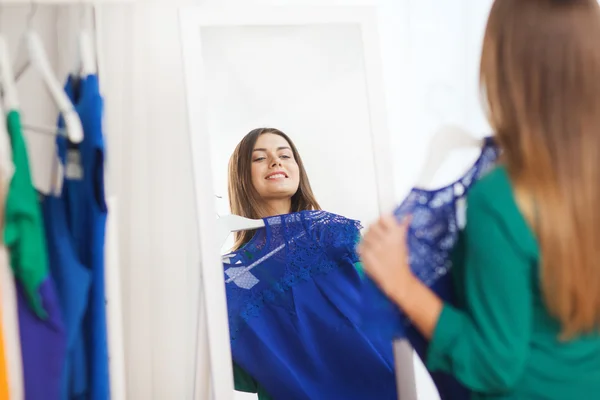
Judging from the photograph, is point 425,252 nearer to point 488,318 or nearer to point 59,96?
point 488,318

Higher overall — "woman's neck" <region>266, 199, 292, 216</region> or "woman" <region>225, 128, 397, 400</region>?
"woman's neck" <region>266, 199, 292, 216</region>

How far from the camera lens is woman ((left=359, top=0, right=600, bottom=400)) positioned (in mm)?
980

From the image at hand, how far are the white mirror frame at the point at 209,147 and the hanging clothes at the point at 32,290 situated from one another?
14.8 inches

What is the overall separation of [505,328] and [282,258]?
0.74 metres

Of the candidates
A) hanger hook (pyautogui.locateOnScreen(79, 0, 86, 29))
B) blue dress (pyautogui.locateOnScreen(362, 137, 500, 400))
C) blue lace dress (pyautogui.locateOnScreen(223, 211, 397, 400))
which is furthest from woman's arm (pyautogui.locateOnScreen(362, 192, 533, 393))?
hanger hook (pyautogui.locateOnScreen(79, 0, 86, 29))

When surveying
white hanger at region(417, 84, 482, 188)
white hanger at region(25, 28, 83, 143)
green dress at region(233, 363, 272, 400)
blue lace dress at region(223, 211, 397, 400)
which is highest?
white hanger at region(25, 28, 83, 143)

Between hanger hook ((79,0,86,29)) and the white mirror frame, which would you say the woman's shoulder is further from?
hanger hook ((79,0,86,29))

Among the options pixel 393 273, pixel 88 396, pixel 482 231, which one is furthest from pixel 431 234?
pixel 88 396

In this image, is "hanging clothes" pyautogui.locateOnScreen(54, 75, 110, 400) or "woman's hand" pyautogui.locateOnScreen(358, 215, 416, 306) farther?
"hanging clothes" pyautogui.locateOnScreen(54, 75, 110, 400)

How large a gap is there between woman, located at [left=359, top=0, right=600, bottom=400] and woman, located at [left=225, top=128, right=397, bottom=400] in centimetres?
55

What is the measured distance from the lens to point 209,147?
4.98 feet

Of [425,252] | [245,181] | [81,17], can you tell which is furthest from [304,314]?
[81,17]

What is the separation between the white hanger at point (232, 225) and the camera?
61.0 inches

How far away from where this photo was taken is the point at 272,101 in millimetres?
1609
